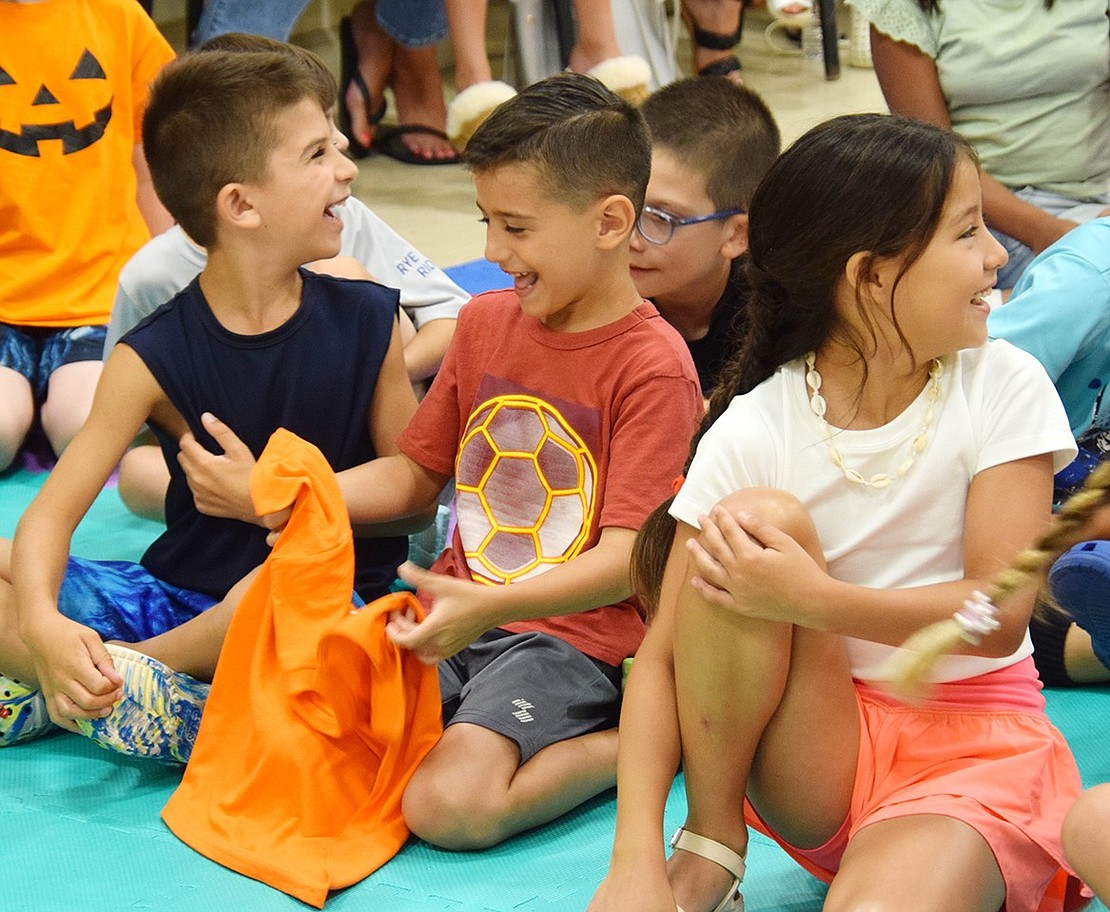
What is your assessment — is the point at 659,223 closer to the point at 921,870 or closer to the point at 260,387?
the point at 260,387

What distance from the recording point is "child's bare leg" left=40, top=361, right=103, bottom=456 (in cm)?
207

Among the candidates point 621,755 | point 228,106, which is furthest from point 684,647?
point 228,106

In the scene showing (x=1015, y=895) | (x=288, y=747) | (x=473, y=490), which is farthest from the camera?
(x=473, y=490)

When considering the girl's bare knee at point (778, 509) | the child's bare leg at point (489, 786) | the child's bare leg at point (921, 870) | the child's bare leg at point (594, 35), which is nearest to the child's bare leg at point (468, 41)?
the child's bare leg at point (594, 35)

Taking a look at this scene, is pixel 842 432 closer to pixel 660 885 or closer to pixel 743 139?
pixel 660 885

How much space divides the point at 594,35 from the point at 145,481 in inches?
62.1

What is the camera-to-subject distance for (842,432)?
1124 millimetres

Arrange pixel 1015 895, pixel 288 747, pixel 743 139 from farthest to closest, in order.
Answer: pixel 743 139, pixel 288 747, pixel 1015 895

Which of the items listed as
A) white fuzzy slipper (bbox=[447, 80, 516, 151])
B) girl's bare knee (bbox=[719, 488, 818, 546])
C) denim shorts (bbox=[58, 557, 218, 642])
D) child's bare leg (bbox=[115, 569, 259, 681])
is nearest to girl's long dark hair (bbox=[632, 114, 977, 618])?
girl's bare knee (bbox=[719, 488, 818, 546])

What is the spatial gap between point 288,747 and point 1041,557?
2.34ft

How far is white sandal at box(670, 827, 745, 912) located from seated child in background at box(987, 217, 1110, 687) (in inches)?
19.3

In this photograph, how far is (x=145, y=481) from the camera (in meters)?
1.92

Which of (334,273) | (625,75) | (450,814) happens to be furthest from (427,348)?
(625,75)

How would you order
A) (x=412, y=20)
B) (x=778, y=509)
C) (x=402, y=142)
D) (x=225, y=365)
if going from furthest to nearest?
(x=402, y=142) < (x=412, y=20) < (x=225, y=365) < (x=778, y=509)
